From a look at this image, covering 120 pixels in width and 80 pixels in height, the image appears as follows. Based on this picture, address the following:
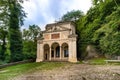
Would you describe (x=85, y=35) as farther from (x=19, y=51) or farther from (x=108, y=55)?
(x=19, y=51)

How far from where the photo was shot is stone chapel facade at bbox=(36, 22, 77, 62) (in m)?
29.8

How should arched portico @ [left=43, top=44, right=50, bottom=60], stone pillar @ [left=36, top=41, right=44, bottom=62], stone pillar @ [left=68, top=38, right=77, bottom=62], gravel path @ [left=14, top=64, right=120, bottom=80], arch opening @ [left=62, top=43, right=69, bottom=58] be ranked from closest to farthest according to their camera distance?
gravel path @ [left=14, top=64, right=120, bottom=80]
stone pillar @ [left=68, top=38, right=77, bottom=62]
arch opening @ [left=62, top=43, right=69, bottom=58]
stone pillar @ [left=36, top=41, right=44, bottom=62]
arched portico @ [left=43, top=44, right=50, bottom=60]

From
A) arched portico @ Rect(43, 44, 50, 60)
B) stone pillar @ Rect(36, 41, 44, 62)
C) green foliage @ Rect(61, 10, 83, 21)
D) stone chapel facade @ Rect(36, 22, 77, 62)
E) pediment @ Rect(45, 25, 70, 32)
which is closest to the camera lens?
stone chapel facade @ Rect(36, 22, 77, 62)

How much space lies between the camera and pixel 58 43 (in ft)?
104

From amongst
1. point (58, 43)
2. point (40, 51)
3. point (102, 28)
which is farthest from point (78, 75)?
point (40, 51)

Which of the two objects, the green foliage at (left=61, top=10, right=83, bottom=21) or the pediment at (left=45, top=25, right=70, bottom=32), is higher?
the green foliage at (left=61, top=10, right=83, bottom=21)

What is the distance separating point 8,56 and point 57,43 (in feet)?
32.6

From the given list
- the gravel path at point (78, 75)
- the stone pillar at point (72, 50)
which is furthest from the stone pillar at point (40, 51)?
the gravel path at point (78, 75)

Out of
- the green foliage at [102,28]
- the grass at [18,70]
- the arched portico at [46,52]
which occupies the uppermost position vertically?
the green foliage at [102,28]

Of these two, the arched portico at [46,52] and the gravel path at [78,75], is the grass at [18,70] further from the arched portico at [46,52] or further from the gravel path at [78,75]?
the arched portico at [46,52]

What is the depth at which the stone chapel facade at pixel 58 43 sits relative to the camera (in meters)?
29.8

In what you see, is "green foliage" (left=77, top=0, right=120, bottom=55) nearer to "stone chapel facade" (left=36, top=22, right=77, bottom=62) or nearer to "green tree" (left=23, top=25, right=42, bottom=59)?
"stone chapel facade" (left=36, top=22, right=77, bottom=62)

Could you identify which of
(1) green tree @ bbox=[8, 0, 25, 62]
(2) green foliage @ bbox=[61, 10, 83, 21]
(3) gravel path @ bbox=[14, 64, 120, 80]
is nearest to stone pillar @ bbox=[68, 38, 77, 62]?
(1) green tree @ bbox=[8, 0, 25, 62]

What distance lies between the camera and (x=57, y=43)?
108 ft
